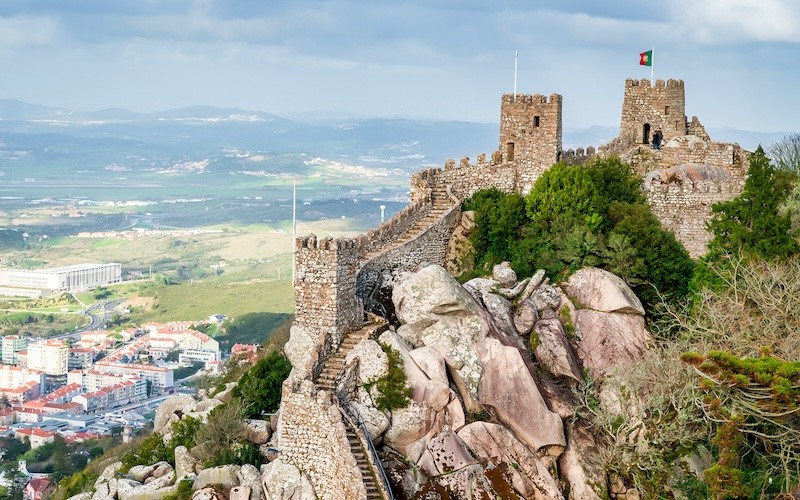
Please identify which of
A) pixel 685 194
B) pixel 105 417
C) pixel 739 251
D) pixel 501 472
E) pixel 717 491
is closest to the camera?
pixel 717 491

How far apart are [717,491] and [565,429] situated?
7875 mm

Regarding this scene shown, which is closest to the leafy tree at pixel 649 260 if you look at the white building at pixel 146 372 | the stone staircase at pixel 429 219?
the stone staircase at pixel 429 219

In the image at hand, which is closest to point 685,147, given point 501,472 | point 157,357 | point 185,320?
point 501,472

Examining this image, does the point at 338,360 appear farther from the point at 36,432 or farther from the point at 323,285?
the point at 36,432

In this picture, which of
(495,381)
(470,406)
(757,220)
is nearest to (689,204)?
(757,220)

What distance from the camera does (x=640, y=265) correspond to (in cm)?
4181

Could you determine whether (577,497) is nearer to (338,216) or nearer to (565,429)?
(565,429)

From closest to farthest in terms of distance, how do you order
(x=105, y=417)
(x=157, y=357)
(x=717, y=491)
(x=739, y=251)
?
(x=717, y=491) < (x=739, y=251) < (x=105, y=417) < (x=157, y=357)

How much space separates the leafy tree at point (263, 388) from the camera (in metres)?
37.0

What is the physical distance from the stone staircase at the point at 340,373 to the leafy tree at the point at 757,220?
12.5 meters

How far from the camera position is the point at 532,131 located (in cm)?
4612

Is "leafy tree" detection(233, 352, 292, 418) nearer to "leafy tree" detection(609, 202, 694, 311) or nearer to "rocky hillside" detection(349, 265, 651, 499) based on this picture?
"rocky hillside" detection(349, 265, 651, 499)

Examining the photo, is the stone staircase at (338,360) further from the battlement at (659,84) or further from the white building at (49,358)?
the white building at (49,358)

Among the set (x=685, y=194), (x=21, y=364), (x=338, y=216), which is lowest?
(x=21, y=364)
